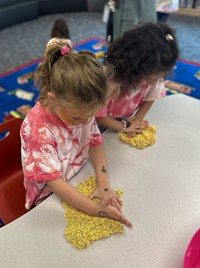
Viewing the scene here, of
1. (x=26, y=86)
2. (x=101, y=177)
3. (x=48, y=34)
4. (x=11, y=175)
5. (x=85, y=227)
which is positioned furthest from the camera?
(x=48, y=34)

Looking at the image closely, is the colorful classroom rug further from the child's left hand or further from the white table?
the child's left hand

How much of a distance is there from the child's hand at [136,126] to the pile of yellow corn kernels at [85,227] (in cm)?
36

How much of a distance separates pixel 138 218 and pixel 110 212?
69 mm

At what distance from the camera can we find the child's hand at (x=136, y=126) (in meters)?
1.00

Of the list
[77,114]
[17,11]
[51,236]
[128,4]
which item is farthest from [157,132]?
[17,11]

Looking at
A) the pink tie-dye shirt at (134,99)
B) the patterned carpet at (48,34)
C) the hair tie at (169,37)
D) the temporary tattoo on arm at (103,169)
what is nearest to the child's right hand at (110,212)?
the temporary tattoo on arm at (103,169)

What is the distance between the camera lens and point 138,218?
0.73 metres

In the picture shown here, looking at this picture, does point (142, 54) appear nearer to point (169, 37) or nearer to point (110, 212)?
point (169, 37)

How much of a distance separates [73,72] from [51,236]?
0.37m

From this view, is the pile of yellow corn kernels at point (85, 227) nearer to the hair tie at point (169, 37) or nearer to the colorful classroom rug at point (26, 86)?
the hair tie at point (169, 37)

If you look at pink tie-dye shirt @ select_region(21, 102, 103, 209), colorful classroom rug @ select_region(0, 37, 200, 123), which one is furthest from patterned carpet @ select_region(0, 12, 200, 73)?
pink tie-dye shirt @ select_region(21, 102, 103, 209)

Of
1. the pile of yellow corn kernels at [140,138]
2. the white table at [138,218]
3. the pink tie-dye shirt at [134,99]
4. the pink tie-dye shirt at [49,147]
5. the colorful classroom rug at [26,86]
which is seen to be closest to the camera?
the white table at [138,218]

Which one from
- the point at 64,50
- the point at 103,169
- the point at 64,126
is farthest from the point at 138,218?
the point at 64,50

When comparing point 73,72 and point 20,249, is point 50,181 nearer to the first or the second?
point 20,249
